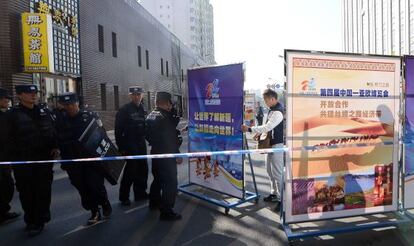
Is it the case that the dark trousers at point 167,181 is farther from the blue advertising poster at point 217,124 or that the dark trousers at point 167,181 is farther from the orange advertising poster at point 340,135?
the orange advertising poster at point 340,135

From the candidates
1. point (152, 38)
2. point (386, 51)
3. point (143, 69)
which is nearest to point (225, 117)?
point (143, 69)

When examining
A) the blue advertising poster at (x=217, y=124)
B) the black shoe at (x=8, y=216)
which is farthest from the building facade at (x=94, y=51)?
the blue advertising poster at (x=217, y=124)

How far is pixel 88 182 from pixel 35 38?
34.3 ft

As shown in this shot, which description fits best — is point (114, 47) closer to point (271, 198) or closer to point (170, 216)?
point (271, 198)

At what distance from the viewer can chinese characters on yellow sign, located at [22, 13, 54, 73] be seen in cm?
1391

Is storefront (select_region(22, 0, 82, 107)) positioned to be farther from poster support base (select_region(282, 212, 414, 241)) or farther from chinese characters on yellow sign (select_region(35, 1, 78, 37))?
poster support base (select_region(282, 212, 414, 241))

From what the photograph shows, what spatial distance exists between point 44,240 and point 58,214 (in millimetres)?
1118

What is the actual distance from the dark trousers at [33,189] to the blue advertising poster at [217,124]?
8.00 ft

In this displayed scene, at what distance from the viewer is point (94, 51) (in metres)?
21.3

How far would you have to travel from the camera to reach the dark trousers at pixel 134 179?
636 cm

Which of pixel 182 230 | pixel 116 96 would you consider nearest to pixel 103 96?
pixel 116 96

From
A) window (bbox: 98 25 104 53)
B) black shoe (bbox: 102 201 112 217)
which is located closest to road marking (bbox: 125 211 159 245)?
black shoe (bbox: 102 201 112 217)

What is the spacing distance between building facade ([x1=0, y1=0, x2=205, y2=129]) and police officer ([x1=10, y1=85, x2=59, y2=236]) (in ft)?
31.1

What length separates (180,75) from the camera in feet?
152
